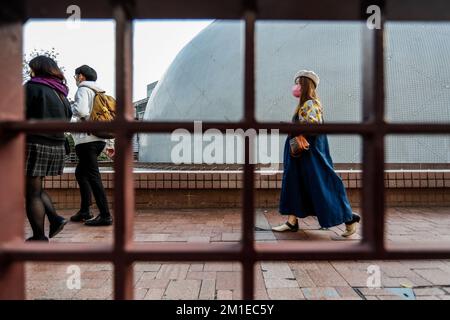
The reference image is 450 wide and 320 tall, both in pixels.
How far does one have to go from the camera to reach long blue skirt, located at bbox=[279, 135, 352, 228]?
3082mm

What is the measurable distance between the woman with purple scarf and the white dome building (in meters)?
5.09

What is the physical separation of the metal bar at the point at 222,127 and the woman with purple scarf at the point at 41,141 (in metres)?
2.06

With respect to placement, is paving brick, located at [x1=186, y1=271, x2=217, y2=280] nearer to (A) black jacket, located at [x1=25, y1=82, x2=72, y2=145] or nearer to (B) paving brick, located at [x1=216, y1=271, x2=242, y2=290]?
(B) paving brick, located at [x1=216, y1=271, x2=242, y2=290]

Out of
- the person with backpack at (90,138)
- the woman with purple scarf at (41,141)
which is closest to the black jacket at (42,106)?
the woman with purple scarf at (41,141)

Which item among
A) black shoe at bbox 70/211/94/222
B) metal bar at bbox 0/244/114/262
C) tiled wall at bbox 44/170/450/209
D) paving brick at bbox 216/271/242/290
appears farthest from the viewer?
tiled wall at bbox 44/170/450/209

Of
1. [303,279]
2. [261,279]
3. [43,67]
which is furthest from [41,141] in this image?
[303,279]

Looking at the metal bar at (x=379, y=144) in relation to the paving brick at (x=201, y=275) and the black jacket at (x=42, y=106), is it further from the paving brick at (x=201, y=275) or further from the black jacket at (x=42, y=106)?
the black jacket at (x=42, y=106)

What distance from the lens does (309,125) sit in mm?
783

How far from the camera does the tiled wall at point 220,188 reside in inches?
195

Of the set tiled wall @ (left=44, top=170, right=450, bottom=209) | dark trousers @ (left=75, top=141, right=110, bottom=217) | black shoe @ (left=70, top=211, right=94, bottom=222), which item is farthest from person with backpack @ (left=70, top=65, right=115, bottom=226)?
tiled wall @ (left=44, top=170, right=450, bottom=209)

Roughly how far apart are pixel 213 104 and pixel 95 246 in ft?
29.2

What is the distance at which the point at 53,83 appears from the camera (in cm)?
290
